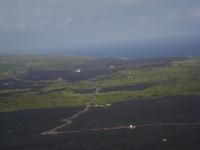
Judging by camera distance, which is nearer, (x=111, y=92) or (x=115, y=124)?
(x=115, y=124)

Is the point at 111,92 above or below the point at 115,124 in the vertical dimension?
above

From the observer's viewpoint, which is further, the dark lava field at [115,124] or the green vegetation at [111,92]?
the green vegetation at [111,92]

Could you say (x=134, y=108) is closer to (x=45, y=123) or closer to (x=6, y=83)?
(x=45, y=123)

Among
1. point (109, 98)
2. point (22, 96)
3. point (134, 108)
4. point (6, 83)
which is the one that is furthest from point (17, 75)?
point (134, 108)

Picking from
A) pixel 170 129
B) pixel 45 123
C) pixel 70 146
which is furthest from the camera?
pixel 45 123

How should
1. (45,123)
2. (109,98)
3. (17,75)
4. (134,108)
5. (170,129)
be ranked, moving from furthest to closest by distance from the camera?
1. (17,75)
2. (109,98)
3. (134,108)
4. (45,123)
5. (170,129)
